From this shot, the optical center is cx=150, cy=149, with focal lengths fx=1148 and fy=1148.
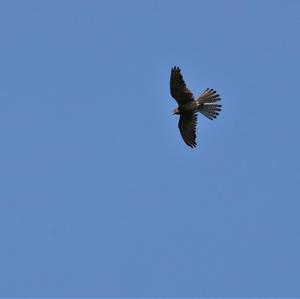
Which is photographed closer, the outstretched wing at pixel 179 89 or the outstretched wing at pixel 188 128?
the outstretched wing at pixel 179 89

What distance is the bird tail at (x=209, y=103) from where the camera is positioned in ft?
114

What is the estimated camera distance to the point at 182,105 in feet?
116

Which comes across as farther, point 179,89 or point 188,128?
point 188,128

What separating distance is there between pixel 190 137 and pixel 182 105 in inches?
51.9

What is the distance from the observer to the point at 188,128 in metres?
36.0

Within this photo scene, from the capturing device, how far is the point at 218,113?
34.7 metres

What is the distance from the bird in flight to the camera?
34.1 meters

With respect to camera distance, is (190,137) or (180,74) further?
(190,137)

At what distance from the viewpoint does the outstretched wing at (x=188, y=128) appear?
3575cm

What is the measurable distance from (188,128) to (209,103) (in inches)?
58.9

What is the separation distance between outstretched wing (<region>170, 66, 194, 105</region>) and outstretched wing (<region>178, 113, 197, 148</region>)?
Result: 29.3 inches

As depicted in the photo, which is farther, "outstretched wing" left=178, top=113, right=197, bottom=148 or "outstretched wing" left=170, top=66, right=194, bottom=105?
"outstretched wing" left=178, top=113, right=197, bottom=148

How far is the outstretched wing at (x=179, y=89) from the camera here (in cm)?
3388

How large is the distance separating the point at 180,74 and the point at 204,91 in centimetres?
124
